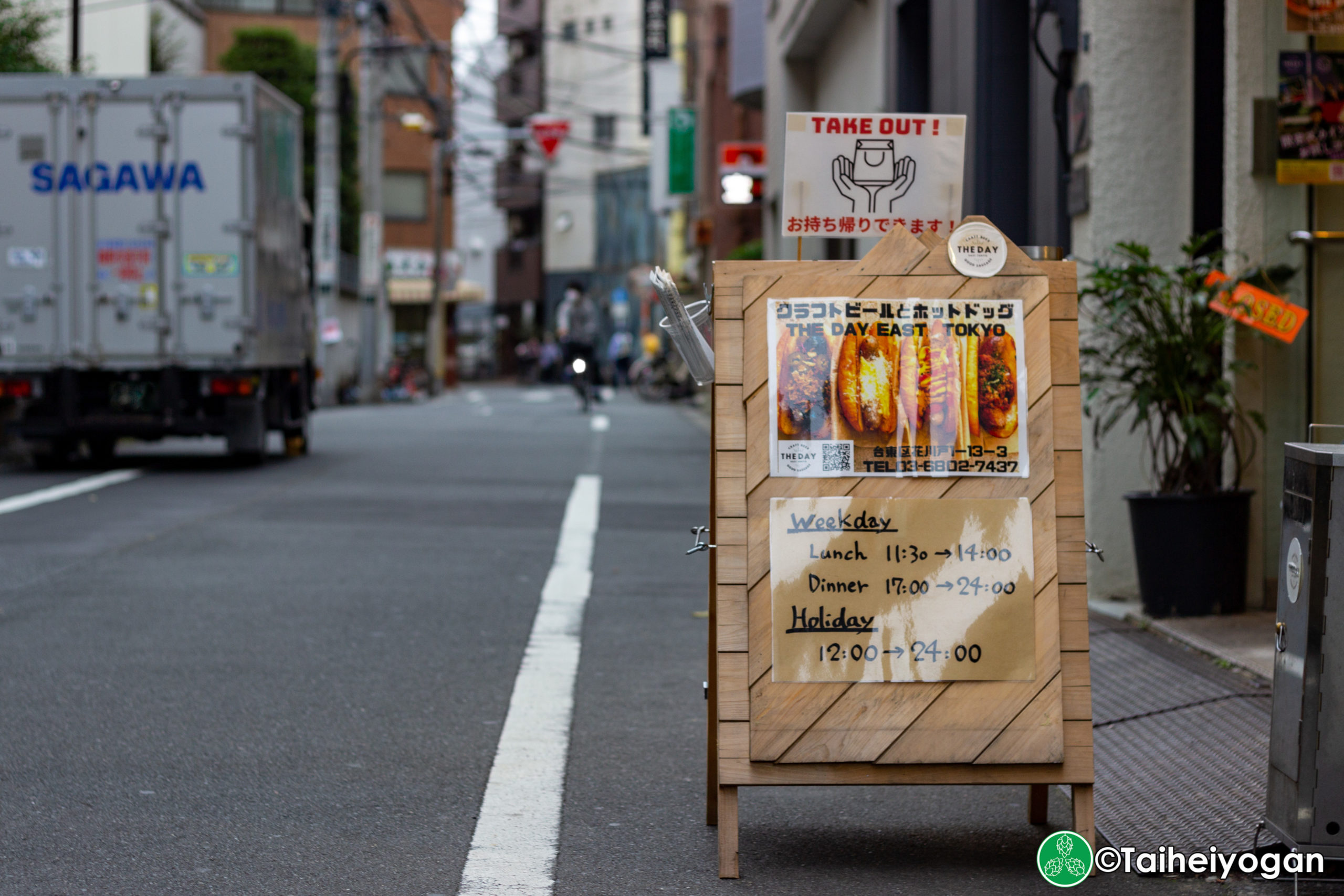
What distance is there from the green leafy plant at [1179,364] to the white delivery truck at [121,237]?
9122 millimetres

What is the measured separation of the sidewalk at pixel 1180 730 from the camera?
4133mm

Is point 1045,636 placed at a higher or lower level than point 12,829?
higher

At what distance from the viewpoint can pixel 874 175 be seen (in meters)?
4.15

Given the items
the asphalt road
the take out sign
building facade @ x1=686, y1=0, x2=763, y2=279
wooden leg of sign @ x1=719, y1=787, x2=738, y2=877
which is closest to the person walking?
building facade @ x1=686, y1=0, x2=763, y2=279

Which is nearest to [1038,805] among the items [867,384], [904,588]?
[904,588]

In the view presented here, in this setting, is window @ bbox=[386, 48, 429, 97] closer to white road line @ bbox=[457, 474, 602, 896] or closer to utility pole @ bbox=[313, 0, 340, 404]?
utility pole @ bbox=[313, 0, 340, 404]

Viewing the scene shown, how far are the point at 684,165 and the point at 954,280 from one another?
112 ft

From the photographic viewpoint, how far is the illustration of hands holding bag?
4.14m

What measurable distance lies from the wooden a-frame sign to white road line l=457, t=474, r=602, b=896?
0.49 metres

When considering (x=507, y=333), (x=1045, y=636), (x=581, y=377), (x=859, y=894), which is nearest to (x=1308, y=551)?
(x=1045, y=636)

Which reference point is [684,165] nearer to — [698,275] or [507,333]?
[698,275]

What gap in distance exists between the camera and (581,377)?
86.2 ft

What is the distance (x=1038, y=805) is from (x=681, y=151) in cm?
3397

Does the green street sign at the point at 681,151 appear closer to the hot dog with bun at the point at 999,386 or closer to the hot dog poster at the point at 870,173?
the hot dog poster at the point at 870,173
